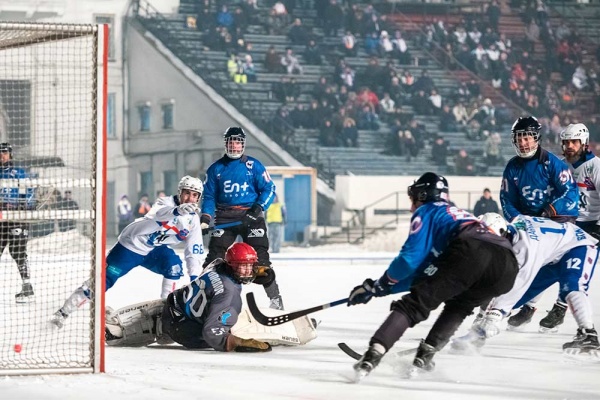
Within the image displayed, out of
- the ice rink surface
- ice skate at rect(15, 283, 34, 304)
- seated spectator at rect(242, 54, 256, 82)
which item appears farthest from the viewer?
seated spectator at rect(242, 54, 256, 82)

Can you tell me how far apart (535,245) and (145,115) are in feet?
62.9

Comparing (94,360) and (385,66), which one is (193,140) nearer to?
(385,66)

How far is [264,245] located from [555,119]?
18187 millimetres

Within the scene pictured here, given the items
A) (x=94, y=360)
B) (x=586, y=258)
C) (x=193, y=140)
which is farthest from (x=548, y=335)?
(x=193, y=140)

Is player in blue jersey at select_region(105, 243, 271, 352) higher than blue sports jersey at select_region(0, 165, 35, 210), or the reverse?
blue sports jersey at select_region(0, 165, 35, 210)

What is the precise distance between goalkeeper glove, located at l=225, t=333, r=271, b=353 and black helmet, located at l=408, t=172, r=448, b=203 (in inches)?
56.3

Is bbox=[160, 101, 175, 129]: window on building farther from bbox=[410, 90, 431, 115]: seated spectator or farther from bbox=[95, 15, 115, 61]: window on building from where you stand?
bbox=[410, 90, 431, 115]: seated spectator

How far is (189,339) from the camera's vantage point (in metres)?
5.95

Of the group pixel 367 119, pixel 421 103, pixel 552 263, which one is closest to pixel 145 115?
pixel 367 119

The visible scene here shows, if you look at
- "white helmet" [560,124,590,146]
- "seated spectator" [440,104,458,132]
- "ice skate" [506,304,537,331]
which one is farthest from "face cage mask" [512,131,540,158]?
"seated spectator" [440,104,458,132]

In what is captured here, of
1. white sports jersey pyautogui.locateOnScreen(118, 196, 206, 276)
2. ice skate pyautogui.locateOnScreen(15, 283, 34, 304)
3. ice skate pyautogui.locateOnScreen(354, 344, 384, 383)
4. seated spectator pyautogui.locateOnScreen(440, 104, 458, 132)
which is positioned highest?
seated spectator pyautogui.locateOnScreen(440, 104, 458, 132)

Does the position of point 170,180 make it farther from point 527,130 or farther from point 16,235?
point 527,130

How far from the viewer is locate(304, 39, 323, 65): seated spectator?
2531 centimetres

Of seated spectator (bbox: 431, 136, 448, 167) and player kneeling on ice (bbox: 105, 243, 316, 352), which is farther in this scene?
seated spectator (bbox: 431, 136, 448, 167)
